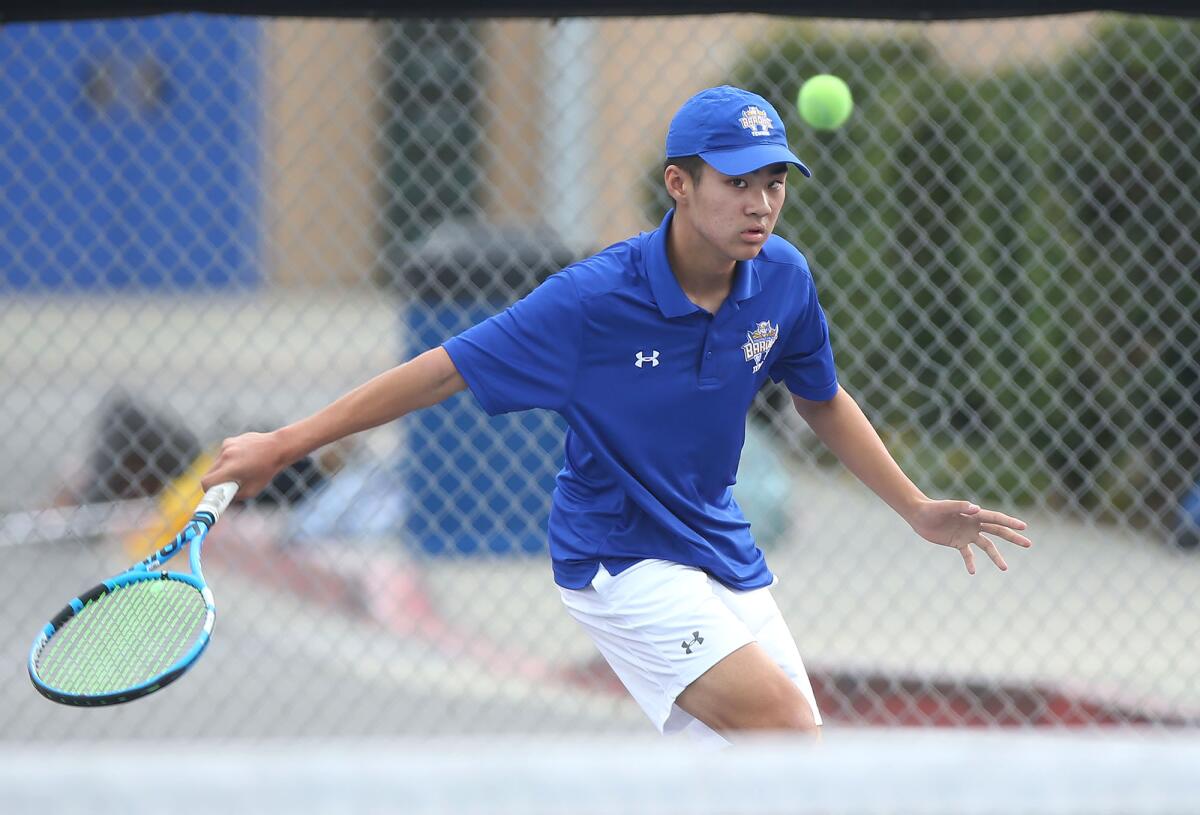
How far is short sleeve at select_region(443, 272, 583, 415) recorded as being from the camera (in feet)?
10.1

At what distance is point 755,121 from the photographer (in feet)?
10.1

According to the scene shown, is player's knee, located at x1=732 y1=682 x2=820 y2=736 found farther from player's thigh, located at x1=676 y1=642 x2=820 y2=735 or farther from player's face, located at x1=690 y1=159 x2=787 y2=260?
player's face, located at x1=690 y1=159 x2=787 y2=260

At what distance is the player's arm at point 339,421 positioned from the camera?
2859 millimetres

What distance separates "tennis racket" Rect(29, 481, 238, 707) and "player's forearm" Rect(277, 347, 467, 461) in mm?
158

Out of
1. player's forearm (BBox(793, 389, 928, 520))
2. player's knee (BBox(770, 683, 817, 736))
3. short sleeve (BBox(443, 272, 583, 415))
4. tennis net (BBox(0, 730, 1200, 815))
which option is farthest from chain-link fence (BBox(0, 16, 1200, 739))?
tennis net (BBox(0, 730, 1200, 815))

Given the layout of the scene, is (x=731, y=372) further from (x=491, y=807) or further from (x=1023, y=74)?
(x=1023, y=74)

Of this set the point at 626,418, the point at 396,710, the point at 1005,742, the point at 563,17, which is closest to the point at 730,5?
the point at 563,17

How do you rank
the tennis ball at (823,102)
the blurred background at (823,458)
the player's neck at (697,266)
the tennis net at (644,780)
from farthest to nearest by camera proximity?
the blurred background at (823,458) → the tennis ball at (823,102) → the player's neck at (697,266) → the tennis net at (644,780)

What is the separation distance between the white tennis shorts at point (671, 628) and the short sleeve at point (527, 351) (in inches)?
17.0

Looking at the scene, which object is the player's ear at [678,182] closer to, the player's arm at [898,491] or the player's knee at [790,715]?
the player's arm at [898,491]

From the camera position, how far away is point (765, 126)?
3.09 metres

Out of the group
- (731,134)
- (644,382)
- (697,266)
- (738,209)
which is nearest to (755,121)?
(731,134)

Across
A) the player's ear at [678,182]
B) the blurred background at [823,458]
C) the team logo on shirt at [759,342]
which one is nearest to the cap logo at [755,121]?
the player's ear at [678,182]

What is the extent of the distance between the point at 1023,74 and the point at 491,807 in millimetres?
6547
